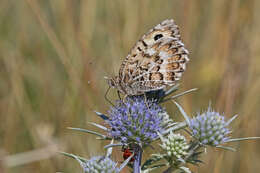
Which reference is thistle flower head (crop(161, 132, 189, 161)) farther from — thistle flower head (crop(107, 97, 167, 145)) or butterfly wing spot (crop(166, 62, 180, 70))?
butterfly wing spot (crop(166, 62, 180, 70))

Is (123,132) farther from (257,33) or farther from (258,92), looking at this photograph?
(257,33)

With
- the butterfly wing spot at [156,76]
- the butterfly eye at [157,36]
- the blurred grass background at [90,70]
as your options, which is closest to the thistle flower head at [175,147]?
the butterfly wing spot at [156,76]

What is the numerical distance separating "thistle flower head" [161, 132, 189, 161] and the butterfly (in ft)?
1.93

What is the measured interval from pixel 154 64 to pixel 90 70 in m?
1.79

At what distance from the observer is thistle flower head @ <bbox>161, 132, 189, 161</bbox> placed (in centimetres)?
255

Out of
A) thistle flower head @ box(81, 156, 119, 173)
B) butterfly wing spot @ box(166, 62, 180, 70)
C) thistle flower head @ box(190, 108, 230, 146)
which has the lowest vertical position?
thistle flower head @ box(81, 156, 119, 173)

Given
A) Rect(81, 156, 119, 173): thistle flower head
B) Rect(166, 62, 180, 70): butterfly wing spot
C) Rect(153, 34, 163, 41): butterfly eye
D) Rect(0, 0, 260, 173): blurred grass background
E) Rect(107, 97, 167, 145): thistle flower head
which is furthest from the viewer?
Rect(0, 0, 260, 173): blurred grass background

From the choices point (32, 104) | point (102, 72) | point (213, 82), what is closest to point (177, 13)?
point (213, 82)

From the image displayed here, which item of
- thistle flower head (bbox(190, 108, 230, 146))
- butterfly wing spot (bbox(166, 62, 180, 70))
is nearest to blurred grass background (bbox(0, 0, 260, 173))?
butterfly wing spot (bbox(166, 62, 180, 70))

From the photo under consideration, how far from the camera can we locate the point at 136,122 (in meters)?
2.75

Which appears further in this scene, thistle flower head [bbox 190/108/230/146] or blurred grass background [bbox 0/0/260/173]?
blurred grass background [bbox 0/0/260/173]

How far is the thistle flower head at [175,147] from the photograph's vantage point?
2.55 metres

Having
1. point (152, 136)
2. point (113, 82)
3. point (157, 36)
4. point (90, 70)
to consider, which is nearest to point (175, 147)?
point (152, 136)

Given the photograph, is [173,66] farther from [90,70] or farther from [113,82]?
[90,70]
